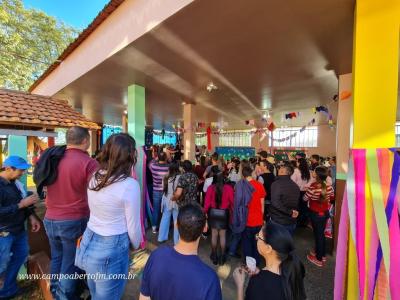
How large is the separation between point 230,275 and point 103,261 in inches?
87.6

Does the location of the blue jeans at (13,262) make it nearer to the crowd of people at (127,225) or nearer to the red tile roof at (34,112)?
the crowd of people at (127,225)

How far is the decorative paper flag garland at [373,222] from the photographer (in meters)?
1.69

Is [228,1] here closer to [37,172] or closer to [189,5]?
[189,5]

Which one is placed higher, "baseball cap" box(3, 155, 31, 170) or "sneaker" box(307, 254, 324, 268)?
"baseball cap" box(3, 155, 31, 170)

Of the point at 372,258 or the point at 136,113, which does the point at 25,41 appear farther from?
the point at 372,258

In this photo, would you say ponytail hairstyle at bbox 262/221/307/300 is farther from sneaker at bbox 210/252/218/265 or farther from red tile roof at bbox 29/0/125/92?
red tile roof at bbox 29/0/125/92

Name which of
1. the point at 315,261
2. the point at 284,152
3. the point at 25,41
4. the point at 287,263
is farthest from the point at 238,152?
the point at 287,263

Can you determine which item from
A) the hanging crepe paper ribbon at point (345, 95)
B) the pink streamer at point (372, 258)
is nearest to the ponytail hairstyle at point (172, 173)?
the pink streamer at point (372, 258)

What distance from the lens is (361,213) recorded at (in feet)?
6.26

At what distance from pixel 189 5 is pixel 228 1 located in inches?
17.5

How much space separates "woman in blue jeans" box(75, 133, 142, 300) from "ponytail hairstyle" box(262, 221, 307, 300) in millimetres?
994

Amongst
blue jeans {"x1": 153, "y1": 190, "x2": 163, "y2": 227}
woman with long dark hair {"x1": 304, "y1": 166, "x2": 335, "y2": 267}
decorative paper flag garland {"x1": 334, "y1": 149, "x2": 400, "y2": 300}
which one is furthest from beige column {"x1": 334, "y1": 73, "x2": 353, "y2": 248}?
blue jeans {"x1": 153, "y1": 190, "x2": 163, "y2": 227}

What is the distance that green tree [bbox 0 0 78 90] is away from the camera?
11688 millimetres

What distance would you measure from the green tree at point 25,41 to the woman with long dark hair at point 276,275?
1237 cm
